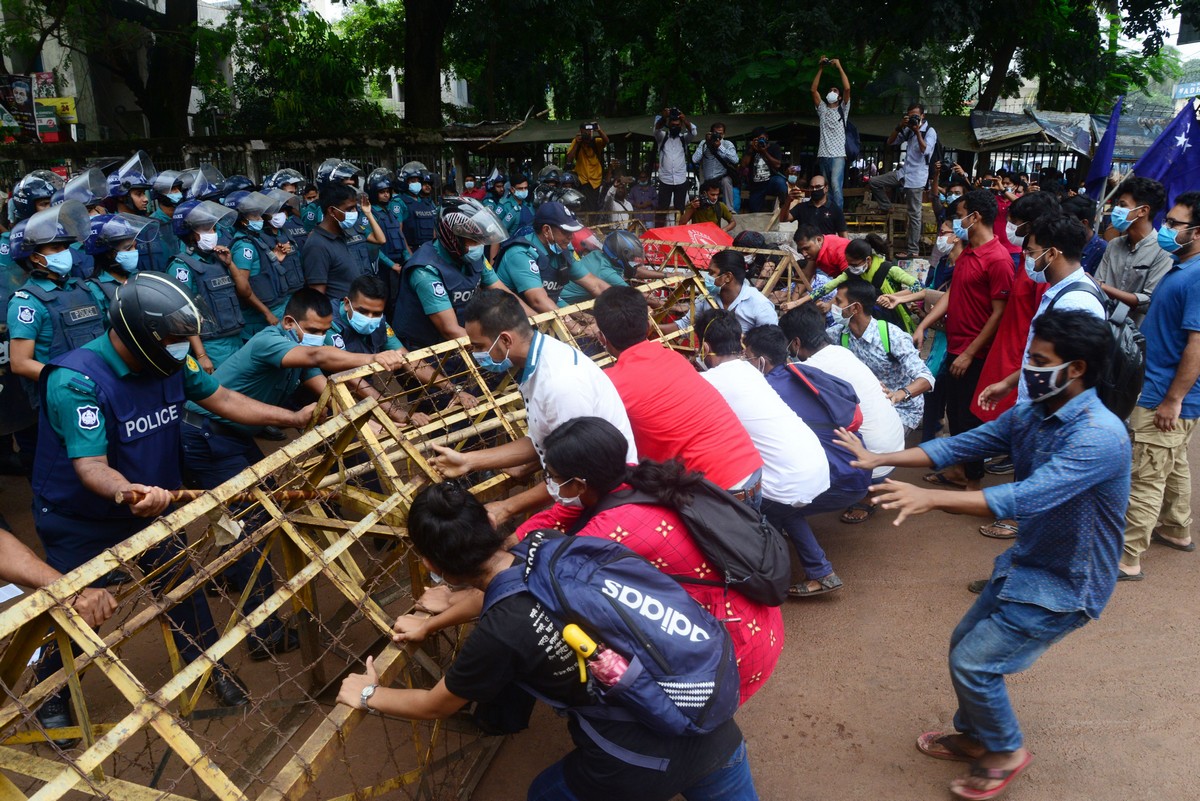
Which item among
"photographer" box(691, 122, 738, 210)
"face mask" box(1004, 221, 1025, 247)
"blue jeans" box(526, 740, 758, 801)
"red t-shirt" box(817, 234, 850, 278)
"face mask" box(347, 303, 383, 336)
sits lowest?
"blue jeans" box(526, 740, 758, 801)

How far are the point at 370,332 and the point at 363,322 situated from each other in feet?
0.27

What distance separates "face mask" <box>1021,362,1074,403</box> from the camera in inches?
99.9

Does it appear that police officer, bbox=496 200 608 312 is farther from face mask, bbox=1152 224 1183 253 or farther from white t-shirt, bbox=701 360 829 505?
face mask, bbox=1152 224 1183 253

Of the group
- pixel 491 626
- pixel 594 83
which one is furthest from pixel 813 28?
pixel 491 626

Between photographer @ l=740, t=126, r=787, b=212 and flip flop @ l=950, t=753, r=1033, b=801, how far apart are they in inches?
388

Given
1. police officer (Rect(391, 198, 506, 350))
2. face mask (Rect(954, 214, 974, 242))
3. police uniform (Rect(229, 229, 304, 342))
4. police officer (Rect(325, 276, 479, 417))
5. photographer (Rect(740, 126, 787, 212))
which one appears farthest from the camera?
photographer (Rect(740, 126, 787, 212))

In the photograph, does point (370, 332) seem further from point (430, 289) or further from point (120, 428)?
point (120, 428)

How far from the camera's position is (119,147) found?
39.9ft

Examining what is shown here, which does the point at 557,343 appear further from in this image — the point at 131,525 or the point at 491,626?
the point at 131,525

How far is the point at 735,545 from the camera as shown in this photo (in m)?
2.36

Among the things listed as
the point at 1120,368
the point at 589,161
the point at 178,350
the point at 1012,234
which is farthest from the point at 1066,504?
the point at 589,161

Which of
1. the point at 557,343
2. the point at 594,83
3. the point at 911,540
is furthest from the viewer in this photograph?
the point at 594,83

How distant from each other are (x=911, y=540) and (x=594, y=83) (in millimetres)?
18195

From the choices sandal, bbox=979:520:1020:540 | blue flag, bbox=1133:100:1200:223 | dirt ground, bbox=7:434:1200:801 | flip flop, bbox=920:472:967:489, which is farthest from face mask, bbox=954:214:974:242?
dirt ground, bbox=7:434:1200:801
